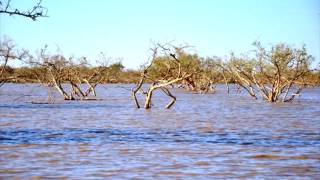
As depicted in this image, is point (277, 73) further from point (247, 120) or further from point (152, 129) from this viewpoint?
point (152, 129)

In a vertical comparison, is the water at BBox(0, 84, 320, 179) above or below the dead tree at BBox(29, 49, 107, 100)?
below

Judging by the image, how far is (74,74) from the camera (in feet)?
120

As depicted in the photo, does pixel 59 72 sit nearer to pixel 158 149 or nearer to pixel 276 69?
pixel 276 69

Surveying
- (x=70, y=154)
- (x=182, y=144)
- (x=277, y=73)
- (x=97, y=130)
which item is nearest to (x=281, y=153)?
(x=182, y=144)

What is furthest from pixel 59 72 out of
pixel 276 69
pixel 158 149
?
pixel 158 149

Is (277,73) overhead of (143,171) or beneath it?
overhead

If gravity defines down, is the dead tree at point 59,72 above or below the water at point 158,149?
above

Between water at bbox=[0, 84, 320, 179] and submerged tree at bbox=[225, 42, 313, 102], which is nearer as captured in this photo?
water at bbox=[0, 84, 320, 179]

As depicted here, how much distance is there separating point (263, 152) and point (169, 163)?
2450 millimetres

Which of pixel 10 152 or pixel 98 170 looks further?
pixel 10 152

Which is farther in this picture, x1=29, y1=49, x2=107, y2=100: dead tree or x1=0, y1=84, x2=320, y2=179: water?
x1=29, y1=49, x2=107, y2=100: dead tree

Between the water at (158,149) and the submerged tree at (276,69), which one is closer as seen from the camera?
the water at (158,149)

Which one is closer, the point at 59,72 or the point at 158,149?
the point at 158,149

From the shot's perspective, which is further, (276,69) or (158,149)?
(276,69)
